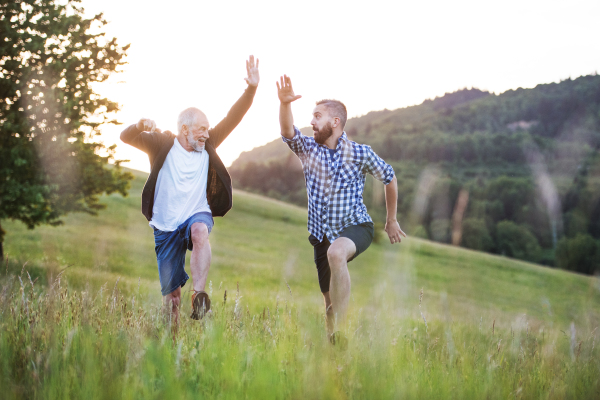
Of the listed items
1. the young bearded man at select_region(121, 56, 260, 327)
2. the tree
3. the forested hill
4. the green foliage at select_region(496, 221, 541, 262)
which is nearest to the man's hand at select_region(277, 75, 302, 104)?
the young bearded man at select_region(121, 56, 260, 327)

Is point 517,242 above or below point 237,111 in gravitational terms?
below

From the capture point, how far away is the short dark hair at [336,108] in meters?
5.02

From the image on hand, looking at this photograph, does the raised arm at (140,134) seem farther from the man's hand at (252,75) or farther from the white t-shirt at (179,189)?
the man's hand at (252,75)

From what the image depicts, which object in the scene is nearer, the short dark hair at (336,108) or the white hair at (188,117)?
the white hair at (188,117)

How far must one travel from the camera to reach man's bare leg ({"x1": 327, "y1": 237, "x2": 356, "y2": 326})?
4312mm

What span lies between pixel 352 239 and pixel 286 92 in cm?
176

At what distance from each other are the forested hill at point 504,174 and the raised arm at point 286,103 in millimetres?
18870

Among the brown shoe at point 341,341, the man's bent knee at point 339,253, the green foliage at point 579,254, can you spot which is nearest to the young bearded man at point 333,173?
the man's bent knee at point 339,253

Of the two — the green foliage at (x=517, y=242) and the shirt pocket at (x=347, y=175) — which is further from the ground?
the shirt pocket at (x=347, y=175)

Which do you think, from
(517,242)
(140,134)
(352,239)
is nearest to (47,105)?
(140,134)

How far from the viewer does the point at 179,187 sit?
482 cm

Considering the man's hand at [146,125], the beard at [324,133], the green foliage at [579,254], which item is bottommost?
the green foliage at [579,254]

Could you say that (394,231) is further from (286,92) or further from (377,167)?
(286,92)

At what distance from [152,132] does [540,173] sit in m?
158
